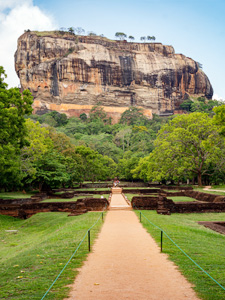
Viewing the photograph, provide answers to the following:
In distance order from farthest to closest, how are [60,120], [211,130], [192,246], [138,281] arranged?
[60,120] < [211,130] < [192,246] < [138,281]

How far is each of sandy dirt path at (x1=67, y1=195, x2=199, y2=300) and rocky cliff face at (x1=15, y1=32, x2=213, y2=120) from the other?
10885cm

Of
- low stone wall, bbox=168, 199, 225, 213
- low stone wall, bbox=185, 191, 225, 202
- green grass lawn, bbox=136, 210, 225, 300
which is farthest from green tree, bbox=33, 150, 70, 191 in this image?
green grass lawn, bbox=136, 210, 225, 300

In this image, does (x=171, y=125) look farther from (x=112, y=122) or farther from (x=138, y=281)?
(x=112, y=122)

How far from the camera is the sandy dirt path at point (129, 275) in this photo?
536cm

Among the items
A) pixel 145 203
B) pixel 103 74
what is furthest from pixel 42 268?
pixel 103 74

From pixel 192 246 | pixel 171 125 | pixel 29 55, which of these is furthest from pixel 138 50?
pixel 192 246

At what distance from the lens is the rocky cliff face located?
371ft

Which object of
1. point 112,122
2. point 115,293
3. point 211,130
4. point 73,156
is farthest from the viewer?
point 112,122

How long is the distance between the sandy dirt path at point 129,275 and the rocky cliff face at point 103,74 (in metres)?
109

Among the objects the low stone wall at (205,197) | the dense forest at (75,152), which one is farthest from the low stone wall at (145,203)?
the dense forest at (75,152)

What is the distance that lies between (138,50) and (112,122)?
110 feet

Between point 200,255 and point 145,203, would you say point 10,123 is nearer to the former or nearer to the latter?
point 145,203

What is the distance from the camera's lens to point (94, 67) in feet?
381

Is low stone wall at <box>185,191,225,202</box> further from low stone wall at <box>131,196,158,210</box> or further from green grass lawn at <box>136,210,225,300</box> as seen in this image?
green grass lawn at <box>136,210,225,300</box>
